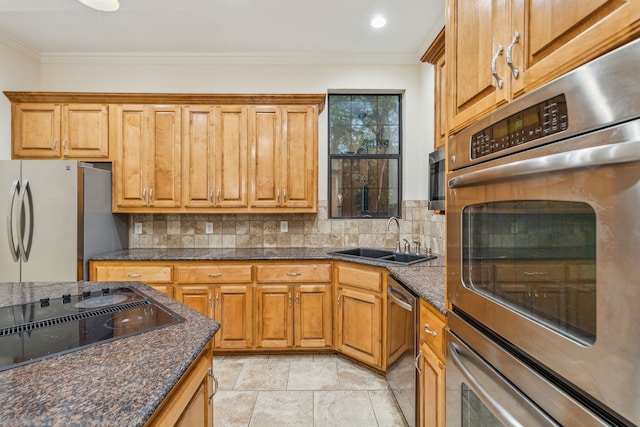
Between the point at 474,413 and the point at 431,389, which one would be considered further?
the point at 431,389

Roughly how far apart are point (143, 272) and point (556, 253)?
9.79 ft

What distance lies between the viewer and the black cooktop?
917 mm

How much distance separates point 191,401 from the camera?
0.96 meters

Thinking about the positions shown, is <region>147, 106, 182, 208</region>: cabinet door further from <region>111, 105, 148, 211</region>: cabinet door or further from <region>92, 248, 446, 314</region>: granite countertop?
<region>92, 248, 446, 314</region>: granite countertop

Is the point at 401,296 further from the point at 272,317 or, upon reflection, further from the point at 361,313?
the point at 272,317

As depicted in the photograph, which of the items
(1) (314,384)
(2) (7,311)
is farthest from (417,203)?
(2) (7,311)

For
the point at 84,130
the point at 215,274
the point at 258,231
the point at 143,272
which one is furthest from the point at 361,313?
the point at 84,130

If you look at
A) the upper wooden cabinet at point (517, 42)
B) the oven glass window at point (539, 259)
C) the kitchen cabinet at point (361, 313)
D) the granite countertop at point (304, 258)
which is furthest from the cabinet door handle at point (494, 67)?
the kitchen cabinet at point (361, 313)

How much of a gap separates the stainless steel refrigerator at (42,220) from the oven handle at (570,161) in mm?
3105

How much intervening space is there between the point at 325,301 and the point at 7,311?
2087mm

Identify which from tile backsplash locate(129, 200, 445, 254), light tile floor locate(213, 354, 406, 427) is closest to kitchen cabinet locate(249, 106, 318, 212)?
tile backsplash locate(129, 200, 445, 254)

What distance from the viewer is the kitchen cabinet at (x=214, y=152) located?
3.06 metres

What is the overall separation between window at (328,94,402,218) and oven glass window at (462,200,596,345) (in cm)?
244

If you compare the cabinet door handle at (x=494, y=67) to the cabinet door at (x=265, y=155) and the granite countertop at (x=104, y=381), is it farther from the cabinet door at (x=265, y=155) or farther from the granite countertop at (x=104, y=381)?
the cabinet door at (x=265, y=155)
